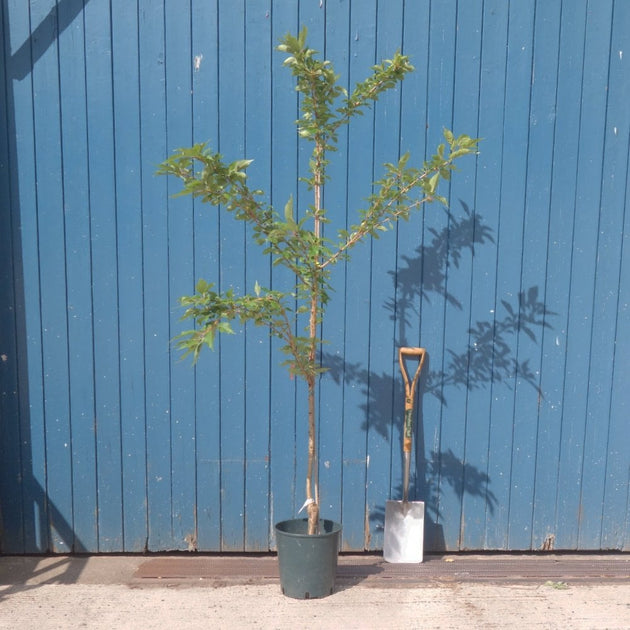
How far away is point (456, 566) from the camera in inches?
144

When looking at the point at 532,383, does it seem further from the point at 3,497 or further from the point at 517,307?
the point at 3,497

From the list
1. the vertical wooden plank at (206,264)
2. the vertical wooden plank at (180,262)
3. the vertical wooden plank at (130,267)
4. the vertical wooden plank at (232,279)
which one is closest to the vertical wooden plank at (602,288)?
the vertical wooden plank at (232,279)

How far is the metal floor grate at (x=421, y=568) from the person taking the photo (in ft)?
11.5

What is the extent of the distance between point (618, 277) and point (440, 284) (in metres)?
0.92

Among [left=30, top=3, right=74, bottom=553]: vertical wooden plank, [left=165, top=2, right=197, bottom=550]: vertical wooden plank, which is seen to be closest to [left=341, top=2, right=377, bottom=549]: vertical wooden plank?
[left=165, top=2, right=197, bottom=550]: vertical wooden plank

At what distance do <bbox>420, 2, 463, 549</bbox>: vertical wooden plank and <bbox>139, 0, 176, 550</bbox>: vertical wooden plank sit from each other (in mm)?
1313

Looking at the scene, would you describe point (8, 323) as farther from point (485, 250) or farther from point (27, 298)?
point (485, 250)

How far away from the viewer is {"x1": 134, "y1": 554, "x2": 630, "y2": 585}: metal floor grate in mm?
3508

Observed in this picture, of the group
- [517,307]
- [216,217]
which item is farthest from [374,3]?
[517,307]

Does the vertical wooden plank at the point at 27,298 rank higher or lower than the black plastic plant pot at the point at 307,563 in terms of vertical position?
higher

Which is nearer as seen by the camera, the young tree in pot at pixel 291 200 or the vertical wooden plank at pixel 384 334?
the young tree in pot at pixel 291 200

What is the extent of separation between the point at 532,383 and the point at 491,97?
4.79 feet

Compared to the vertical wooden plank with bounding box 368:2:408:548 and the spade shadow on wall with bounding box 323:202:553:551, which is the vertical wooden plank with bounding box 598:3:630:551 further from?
the vertical wooden plank with bounding box 368:2:408:548

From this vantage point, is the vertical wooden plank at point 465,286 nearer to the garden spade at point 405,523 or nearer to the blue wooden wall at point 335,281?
the blue wooden wall at point 335,281
